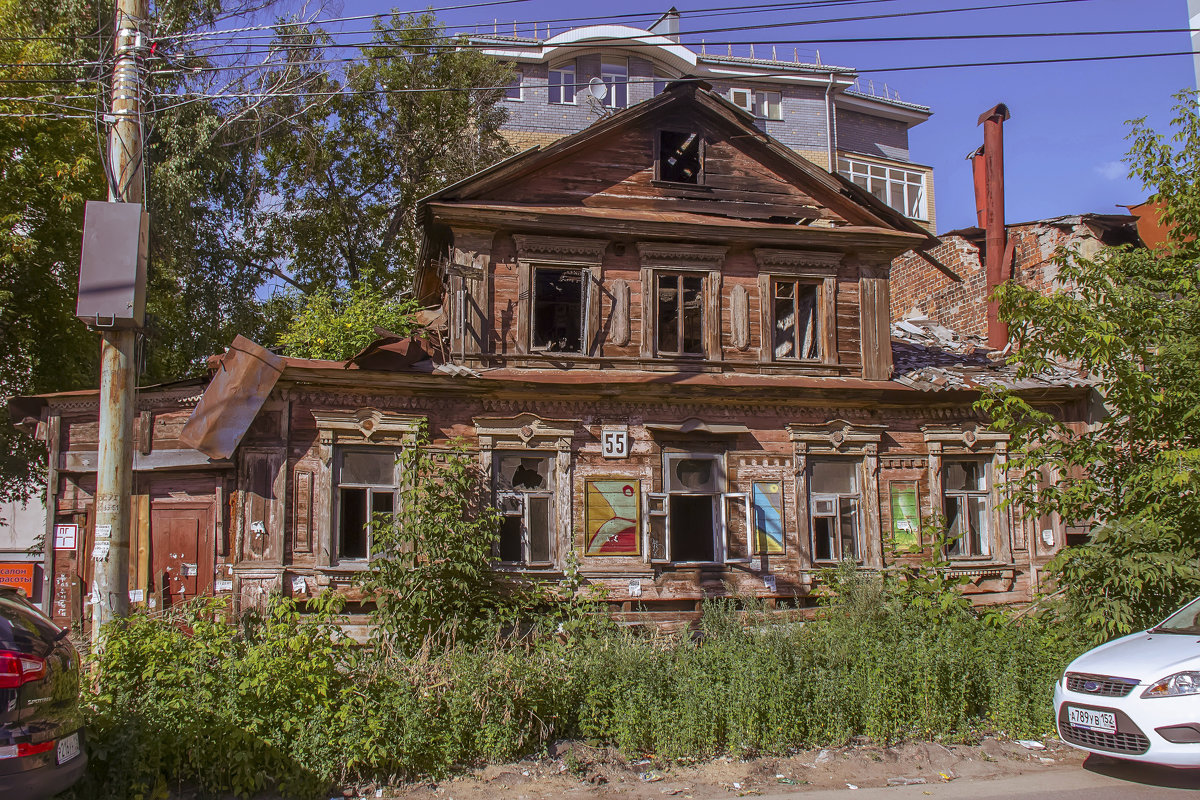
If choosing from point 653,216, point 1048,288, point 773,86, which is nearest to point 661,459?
point 653,216

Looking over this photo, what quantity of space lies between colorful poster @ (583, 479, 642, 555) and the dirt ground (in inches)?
223

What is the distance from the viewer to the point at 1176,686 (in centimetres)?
689

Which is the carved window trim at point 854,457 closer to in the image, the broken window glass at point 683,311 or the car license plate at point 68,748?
the broken window glass at point 683,311

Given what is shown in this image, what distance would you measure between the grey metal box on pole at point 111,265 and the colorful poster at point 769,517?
31.6ft

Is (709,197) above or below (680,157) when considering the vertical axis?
below

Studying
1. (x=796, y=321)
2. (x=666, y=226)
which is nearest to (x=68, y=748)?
(x=666, y=226)

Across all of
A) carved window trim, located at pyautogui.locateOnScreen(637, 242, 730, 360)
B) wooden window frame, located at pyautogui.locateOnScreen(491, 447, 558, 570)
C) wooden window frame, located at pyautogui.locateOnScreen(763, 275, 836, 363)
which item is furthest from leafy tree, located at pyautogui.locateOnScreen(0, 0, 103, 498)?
wooden window frame, located at pyautogui.locateOnScreen(763, 275, 836, 363)

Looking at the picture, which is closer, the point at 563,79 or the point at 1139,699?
the point at 1139,699

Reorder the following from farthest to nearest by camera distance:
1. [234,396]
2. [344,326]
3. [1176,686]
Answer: [344,326]
[234,396]
[1176,686]

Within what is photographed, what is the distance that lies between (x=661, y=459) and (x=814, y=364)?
3408 millimetres

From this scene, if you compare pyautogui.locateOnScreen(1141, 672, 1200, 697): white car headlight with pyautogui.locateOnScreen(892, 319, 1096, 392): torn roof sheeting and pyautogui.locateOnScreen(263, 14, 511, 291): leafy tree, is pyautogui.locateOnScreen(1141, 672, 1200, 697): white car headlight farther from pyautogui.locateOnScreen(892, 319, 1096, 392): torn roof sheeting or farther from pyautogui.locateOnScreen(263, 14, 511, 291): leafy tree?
pyautogui.locateOnScreen(263, 14, 511, 291): leafy tree

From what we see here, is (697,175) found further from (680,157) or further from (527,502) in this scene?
(527,502)

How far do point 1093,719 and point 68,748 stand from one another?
26.2 ft

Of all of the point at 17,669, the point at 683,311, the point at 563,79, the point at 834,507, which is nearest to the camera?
the point at 17,669
